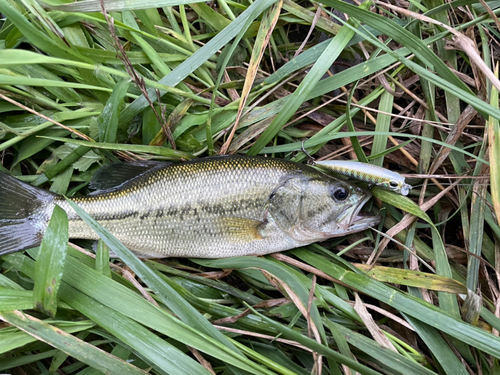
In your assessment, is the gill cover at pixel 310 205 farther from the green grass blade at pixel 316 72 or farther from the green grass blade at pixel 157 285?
the green grass blade at pixel 157 285

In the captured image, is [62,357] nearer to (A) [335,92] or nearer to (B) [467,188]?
(A) [335,92]

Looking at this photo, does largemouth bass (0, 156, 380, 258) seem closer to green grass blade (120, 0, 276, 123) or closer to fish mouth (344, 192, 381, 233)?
fish mouth (344, 192, 381, 233)

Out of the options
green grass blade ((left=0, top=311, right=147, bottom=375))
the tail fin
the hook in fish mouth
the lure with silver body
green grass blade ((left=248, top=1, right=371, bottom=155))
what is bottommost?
green grass blade ((left=0, top=311, right=147, bottom=375))

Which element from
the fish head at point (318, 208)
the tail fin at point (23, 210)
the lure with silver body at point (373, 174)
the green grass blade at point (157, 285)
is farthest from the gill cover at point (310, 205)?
the tail fin at point (23, 210)

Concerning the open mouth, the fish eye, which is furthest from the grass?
the fish eye

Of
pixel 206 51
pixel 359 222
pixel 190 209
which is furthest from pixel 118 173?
pixel 359 222

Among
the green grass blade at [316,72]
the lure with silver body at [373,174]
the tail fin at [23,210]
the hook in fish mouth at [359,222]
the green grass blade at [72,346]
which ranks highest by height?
the green grass blade at [316,72]
